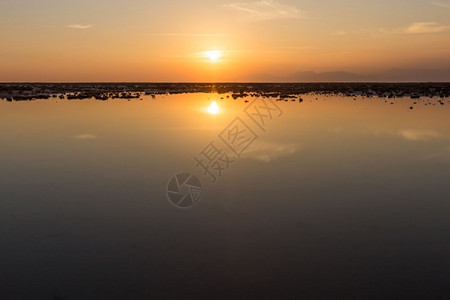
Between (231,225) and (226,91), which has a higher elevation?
(226,91)

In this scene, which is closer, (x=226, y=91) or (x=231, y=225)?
(x=231, y=225)

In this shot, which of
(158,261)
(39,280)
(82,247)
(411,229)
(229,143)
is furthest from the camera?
(229,143)

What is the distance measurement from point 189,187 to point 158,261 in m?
5.29

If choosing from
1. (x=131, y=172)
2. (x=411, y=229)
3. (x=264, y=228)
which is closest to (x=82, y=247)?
(x=264, y=228)

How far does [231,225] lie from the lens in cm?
888

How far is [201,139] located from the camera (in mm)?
21672

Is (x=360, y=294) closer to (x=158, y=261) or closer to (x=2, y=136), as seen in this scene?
(x=158, y=261)

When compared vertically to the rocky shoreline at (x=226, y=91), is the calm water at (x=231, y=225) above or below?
below

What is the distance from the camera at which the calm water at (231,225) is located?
632 centimetres

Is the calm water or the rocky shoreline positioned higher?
the rocky shoreline

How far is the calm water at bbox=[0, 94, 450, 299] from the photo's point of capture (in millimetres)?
6320

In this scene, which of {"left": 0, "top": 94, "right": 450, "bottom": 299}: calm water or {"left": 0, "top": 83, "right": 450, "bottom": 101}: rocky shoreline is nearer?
{"left": 0, "top": 94, "right": 450, "bottom": 299}: calm water

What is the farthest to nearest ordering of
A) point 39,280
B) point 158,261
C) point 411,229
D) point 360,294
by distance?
point 411,229
point 158,261
point 39,280
point 360,294

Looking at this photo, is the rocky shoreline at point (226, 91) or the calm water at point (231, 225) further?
the rocky shoreline at point (226, 91)
